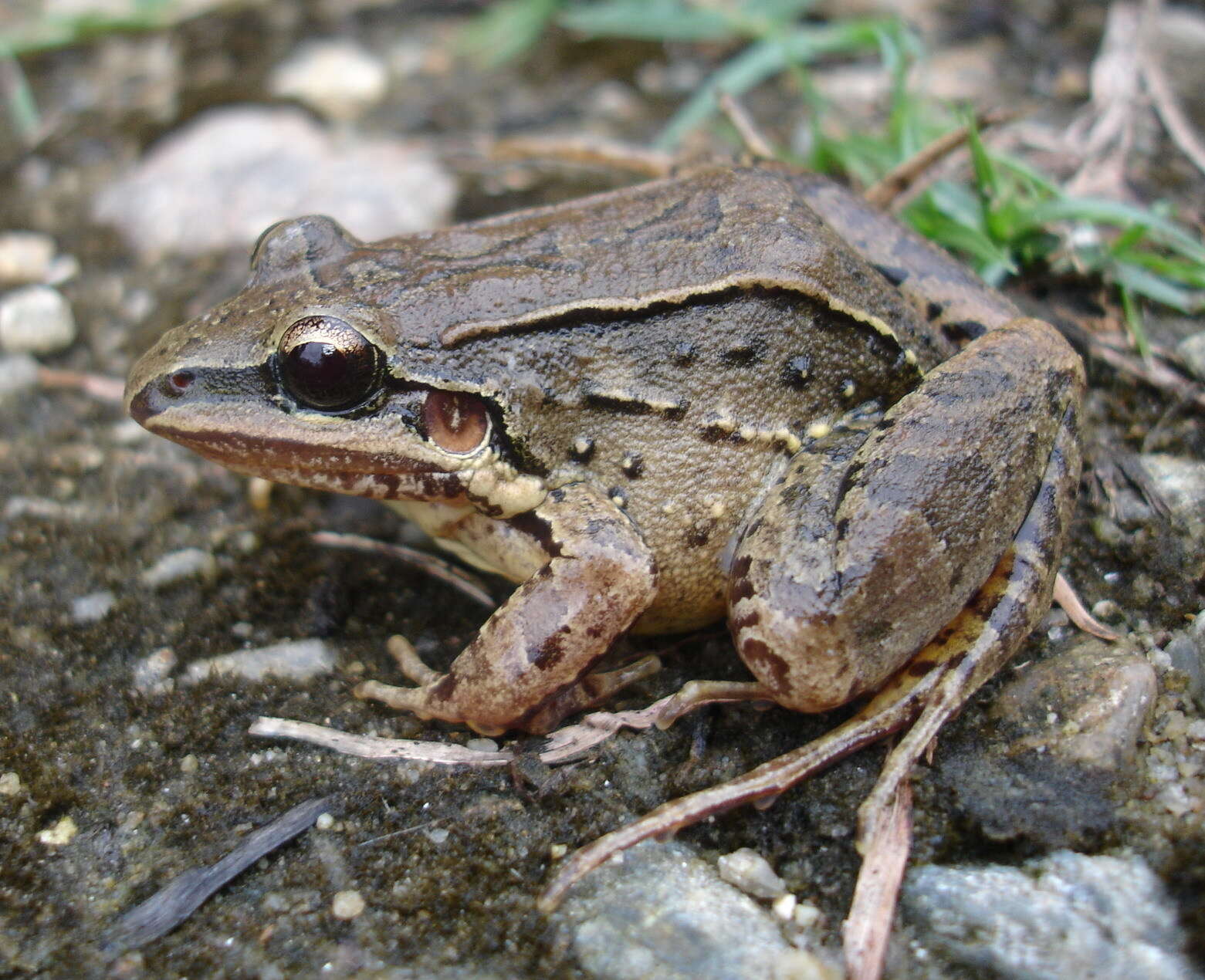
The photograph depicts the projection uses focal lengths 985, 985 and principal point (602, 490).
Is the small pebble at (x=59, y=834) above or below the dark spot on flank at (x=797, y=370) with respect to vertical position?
below

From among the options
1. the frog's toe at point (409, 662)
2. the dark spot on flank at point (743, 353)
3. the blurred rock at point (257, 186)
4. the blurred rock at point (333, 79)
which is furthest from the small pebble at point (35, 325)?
the dark spot on flank at point (743, 353)

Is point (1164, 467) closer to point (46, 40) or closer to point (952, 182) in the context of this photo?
point (952, 182)

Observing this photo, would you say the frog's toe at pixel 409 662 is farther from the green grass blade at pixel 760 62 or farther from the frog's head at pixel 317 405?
the green grass blade at pixel 760 62

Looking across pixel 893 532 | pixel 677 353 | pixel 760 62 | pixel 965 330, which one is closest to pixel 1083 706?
pixel 893 532

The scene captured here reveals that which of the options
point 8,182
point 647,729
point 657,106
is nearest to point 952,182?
point 657,106

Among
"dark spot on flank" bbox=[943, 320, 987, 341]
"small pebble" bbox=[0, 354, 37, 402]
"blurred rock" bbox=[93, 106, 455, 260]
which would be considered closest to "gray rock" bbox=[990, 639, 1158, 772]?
"dark spot on flank" bbox=[943, 320, 987, 341]
